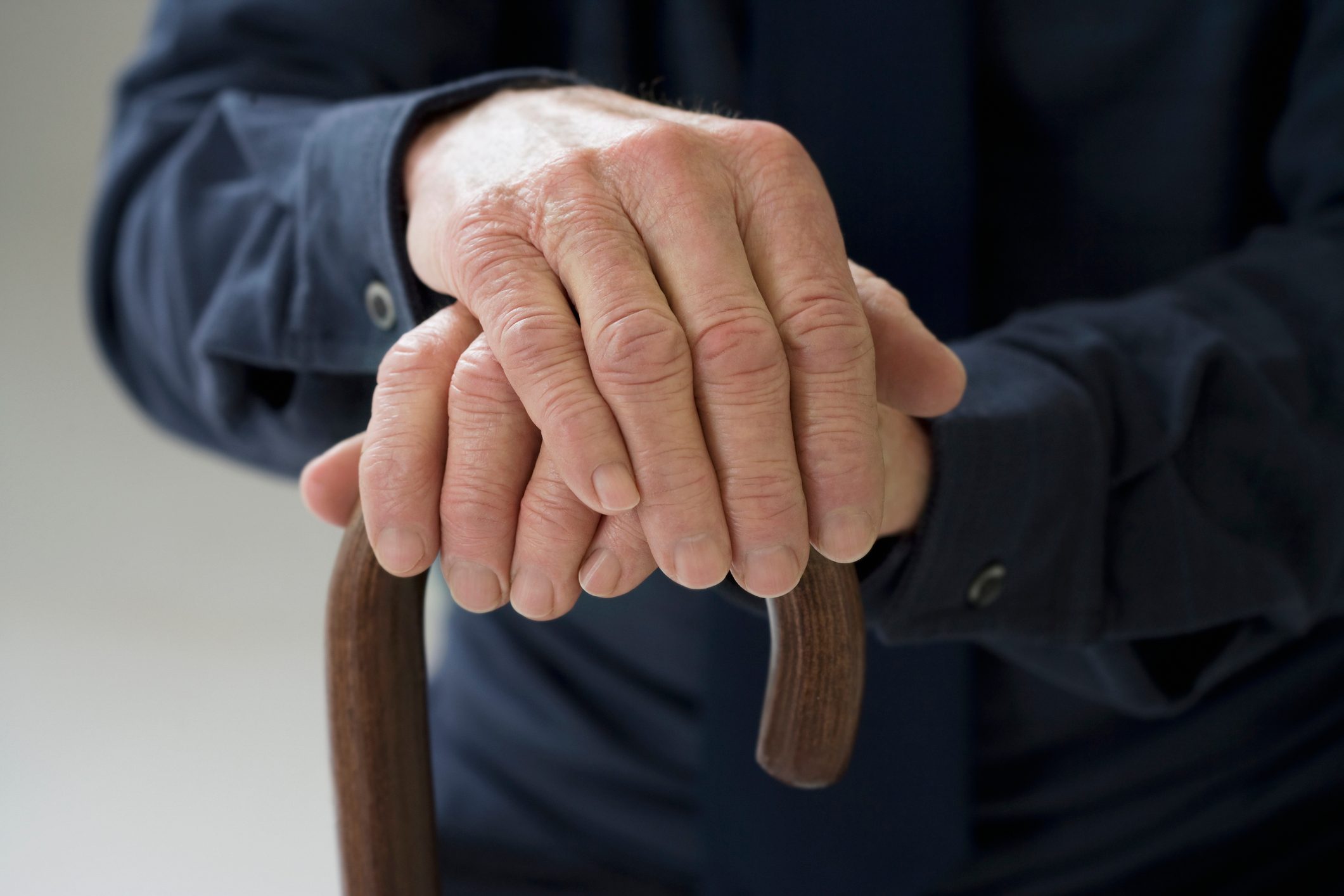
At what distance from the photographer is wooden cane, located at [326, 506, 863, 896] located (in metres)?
0.35

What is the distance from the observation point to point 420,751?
37 centimetres

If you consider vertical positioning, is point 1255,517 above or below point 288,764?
above

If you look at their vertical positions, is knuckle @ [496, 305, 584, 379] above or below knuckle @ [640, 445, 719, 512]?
above

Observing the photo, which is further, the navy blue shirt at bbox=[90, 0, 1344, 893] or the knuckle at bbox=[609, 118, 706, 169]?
the navy blue shirt at bbox=[90, 0, 1344, 893]

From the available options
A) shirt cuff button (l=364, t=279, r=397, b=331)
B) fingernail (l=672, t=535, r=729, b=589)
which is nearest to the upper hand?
fingernail (l=672, t=535, r=729, b=589)

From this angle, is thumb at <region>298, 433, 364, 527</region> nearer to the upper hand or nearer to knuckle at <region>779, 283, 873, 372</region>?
the upper hand

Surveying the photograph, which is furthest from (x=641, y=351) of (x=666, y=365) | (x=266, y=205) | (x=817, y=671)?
(x=266, y=205)

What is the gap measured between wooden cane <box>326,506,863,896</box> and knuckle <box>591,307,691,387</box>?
0.08 meters

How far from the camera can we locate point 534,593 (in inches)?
12.9

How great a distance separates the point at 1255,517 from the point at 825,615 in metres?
0.32

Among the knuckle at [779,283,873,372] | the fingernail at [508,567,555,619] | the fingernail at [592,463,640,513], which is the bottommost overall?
the fingernail at [508,567,555,619]

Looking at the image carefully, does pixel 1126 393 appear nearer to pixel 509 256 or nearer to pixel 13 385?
pixel 509 256

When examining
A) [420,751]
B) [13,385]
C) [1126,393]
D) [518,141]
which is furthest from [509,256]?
[13,385]

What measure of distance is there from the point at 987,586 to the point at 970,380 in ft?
0.30
